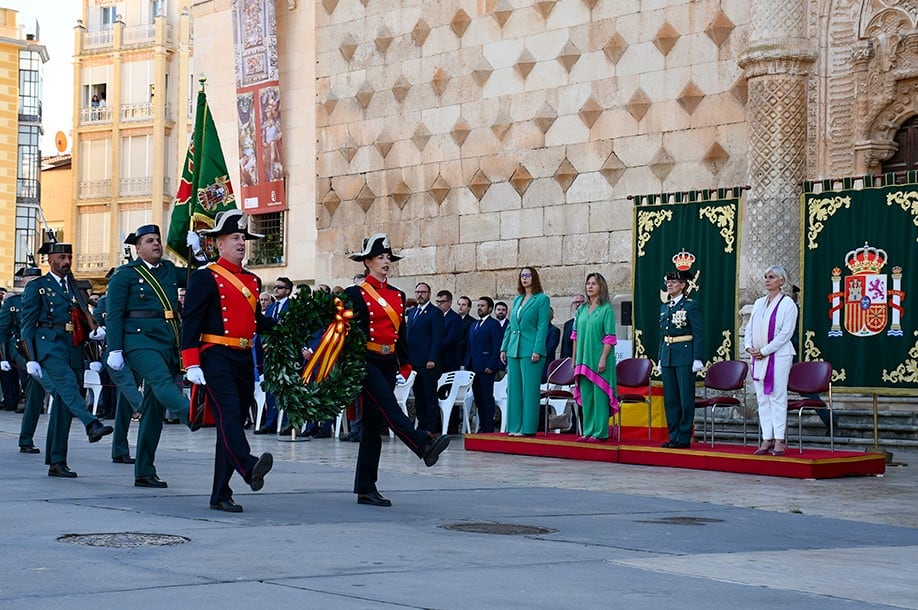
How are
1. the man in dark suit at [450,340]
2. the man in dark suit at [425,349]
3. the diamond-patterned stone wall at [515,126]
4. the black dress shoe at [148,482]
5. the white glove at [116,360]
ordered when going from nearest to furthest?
1. the black dress shoe at [148,482]
2. the white glove at [116,360]
3. the man in dark suit at [425,349]
4. the diamond-patterned stone wall at [515,126]
5. the man in dark suit at [450,340]

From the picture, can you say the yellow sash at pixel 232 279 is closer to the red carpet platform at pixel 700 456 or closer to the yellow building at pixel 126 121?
the red carpet platform at pixel 700 456

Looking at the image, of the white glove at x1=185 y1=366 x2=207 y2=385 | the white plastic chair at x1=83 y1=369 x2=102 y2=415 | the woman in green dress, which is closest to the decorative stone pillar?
the woman in green dress

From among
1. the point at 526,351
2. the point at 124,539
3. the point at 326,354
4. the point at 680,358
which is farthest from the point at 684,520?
the point at 526,351

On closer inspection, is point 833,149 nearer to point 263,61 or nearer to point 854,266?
point 854,266

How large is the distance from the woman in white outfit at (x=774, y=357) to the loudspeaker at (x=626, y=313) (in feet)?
16.1

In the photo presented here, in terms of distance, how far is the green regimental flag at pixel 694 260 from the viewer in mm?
16016

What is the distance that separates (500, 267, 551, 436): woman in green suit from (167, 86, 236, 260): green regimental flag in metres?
8.28

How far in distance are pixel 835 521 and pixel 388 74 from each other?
14.9 m

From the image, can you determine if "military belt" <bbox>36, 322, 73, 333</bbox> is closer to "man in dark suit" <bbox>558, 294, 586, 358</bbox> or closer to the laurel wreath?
the laurel wreath

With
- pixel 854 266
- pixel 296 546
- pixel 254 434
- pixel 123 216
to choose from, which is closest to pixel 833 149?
pixel 854 266

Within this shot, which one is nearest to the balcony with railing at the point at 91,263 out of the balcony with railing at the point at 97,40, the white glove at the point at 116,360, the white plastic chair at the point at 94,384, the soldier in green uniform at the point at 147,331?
the balcony with railing at the point at 97,40

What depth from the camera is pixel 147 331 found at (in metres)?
11.0

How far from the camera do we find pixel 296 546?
7527 mm

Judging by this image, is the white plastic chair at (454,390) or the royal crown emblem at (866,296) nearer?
the royal crown emblem at (866,296)
